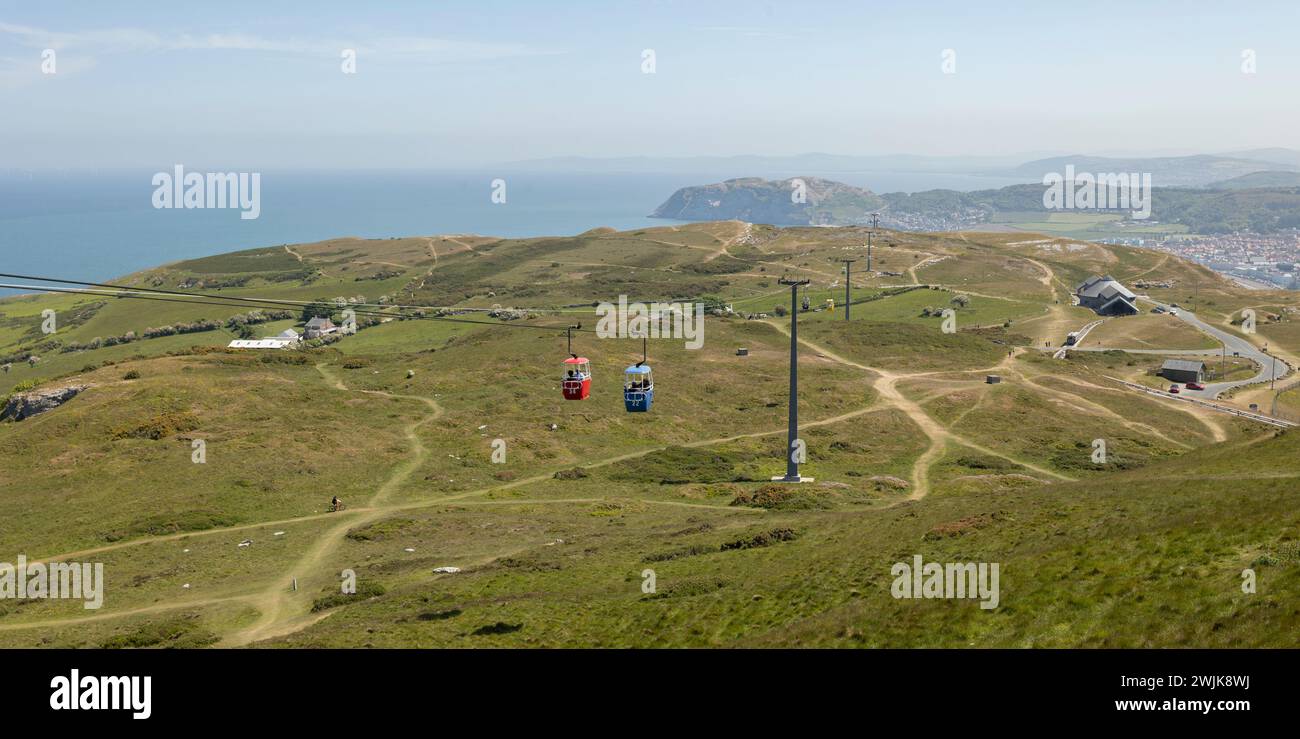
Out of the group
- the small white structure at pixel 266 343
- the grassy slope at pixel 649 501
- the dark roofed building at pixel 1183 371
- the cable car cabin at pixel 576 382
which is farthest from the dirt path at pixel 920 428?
the small white structure at pixel 266 343

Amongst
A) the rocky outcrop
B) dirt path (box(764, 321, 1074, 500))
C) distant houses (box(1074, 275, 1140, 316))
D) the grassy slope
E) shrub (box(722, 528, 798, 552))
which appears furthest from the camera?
distant houses (box(1074, 275, 1140, 316))

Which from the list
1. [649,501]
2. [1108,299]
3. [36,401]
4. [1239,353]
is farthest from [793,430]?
[1108,299]

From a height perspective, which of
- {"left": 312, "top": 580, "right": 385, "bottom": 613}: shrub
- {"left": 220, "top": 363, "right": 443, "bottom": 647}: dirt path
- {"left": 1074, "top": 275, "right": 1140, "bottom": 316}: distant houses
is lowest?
{"left": 220, "top": 363, "right": 443, "bottom": 647}: dirt path

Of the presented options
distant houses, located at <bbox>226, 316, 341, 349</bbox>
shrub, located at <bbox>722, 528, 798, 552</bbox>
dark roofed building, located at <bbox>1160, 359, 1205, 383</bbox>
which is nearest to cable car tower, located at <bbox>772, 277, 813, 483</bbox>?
shrub, located at <bbox>722, 528, 798, 552</bbox>

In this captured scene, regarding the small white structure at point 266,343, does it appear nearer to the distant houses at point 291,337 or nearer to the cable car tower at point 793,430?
the distant houses at point 291,337

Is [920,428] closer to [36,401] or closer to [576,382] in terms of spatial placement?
[576,382]

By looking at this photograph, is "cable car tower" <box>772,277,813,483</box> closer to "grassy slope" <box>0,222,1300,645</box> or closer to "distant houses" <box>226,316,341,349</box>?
"grassy slope" <box>0,222,1300,645</box>
